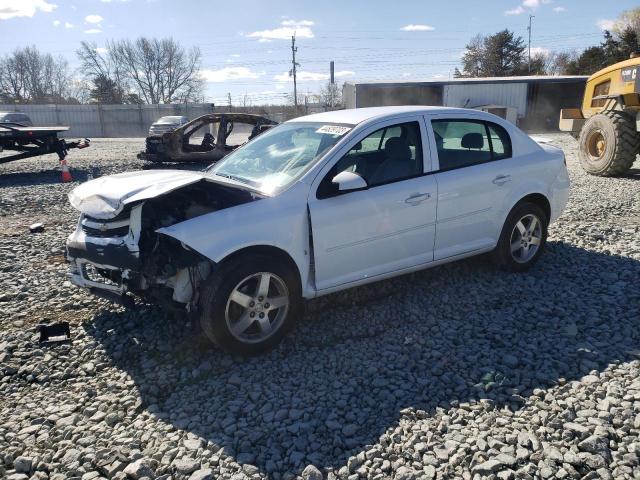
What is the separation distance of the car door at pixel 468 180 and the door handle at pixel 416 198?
15 cm

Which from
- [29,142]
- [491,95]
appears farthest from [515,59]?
[29,142]

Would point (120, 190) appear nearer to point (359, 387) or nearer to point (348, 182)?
point (348, 182)

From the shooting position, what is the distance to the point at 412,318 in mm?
4320

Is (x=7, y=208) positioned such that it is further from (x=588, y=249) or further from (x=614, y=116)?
(x=614, y=116)

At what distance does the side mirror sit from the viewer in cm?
384

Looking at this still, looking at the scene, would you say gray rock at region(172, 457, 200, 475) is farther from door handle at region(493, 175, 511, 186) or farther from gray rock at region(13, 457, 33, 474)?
door handle at region(493, 175, 511, 186)

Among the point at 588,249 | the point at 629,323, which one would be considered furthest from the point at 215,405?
the point at 588,249

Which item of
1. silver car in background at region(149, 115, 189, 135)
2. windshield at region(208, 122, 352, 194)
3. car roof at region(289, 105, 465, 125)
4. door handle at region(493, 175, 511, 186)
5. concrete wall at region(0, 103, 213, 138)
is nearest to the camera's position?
windshield at region(208, 122, 352, 194)

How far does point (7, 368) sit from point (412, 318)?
10.3 ft

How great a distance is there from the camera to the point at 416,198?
4.36m

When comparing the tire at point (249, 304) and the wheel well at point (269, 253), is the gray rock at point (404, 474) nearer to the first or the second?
A: the tire at point (249, 304)

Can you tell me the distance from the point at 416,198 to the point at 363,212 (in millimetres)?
567

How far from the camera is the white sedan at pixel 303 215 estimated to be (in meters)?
3.65

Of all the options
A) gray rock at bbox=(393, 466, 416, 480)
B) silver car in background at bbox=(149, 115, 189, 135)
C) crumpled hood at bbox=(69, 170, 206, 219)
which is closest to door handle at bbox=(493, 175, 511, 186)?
crumpled hood at bbox=(69, 170, 206, 219)
